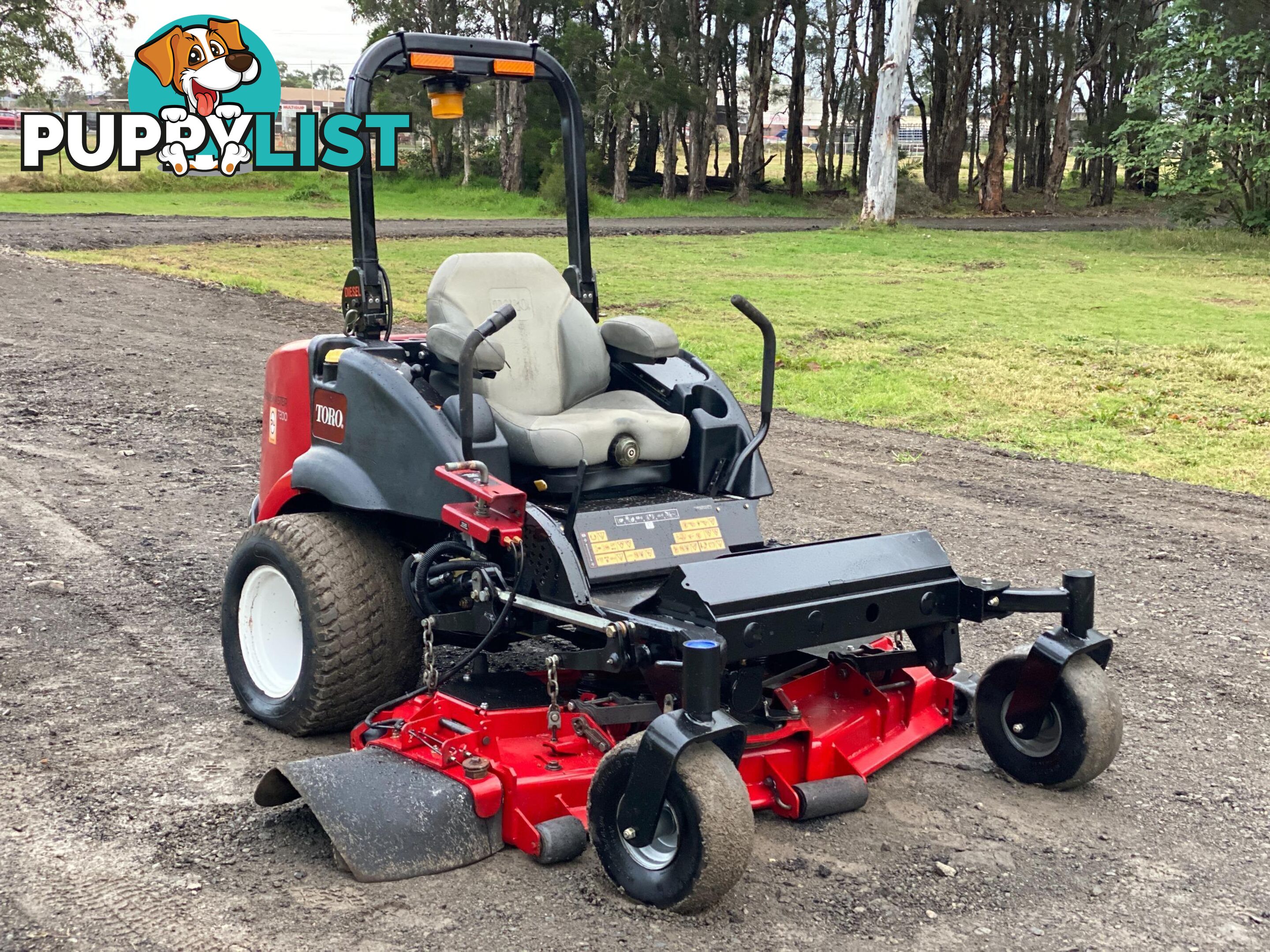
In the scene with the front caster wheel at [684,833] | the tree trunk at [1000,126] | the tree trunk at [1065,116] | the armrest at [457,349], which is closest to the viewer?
the front caster wheel at [684,833]

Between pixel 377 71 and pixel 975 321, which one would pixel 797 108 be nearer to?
pixel 975 321

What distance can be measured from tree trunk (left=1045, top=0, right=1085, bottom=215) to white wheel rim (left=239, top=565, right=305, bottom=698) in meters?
39.4

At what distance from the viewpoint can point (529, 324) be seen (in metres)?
5.07

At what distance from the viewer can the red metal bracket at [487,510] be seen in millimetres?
3938

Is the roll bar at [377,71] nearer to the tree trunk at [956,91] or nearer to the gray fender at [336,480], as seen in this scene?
the gray fender at [336,480]

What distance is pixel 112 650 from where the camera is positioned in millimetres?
5492

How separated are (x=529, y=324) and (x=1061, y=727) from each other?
229 cm

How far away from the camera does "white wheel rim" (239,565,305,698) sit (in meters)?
4.81

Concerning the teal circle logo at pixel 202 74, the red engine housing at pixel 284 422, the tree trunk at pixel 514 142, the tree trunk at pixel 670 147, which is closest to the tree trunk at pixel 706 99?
the tree trunk at pixel 670 147

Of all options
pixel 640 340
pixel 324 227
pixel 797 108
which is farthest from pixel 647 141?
pixel 640 340

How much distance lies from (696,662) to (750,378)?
8.78 metres

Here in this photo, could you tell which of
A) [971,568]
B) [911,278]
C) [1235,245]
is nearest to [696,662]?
[971,568]

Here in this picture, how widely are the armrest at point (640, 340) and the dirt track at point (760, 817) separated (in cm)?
168

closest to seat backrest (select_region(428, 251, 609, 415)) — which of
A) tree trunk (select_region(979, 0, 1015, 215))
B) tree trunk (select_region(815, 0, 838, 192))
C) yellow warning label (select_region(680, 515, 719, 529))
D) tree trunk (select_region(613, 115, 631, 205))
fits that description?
yellow warning label (select_region(680, 515, 719, 529))
